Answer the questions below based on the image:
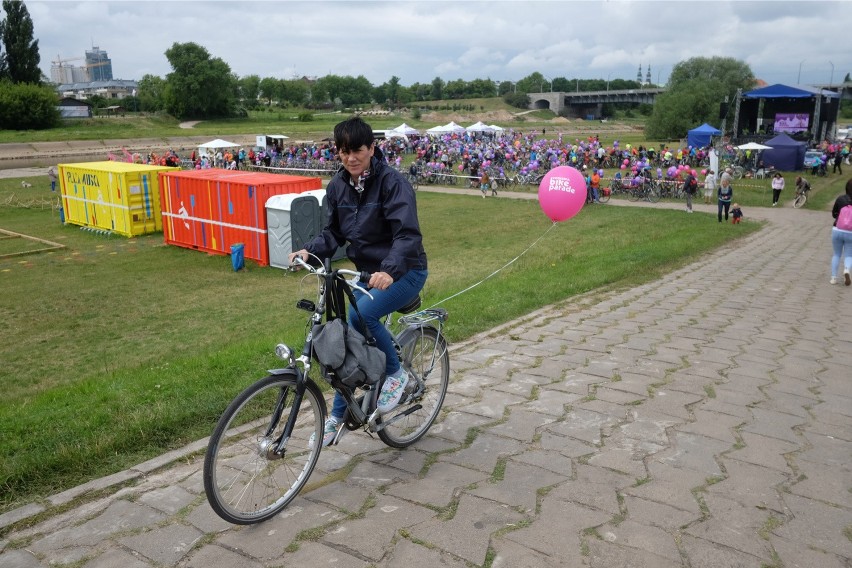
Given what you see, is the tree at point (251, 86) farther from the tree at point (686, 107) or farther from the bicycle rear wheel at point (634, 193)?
the bicycle rear wheel at point (634, 193)

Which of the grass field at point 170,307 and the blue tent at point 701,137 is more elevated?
the blue tent at point 701,137

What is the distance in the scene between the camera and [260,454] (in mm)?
2998

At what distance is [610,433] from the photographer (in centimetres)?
388

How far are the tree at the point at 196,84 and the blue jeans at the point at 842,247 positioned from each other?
78755 millimetres

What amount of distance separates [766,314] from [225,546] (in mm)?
6318

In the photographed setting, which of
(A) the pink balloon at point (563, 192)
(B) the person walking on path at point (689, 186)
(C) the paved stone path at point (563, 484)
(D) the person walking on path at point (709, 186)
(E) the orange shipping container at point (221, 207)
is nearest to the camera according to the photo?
(C) the paved stone path at point (563, 484)

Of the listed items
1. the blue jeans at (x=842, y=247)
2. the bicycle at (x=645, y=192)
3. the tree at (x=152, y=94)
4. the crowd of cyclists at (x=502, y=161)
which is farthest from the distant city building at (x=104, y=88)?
the blue jeans at (x=842, y=247)

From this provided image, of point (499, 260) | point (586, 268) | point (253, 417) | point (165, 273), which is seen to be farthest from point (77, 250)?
point (253, 417)

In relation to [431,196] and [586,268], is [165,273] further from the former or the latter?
[431,196]

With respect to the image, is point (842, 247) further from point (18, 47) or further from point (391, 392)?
point (18, 47)

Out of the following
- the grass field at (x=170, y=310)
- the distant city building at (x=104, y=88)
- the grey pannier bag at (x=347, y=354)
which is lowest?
the grass field at (x=170, y=310)

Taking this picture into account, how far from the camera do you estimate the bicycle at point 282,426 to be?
9.21ft

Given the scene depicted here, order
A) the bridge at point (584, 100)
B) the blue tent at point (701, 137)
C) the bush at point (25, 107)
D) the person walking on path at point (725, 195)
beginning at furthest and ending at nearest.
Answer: the bridge at point (584, 100), the bush at point (25, 107), the blue tent at point (701, 137), the person walking on path at point (725, 195)

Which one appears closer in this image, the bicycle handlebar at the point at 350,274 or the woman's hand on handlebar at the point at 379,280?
the woman's hand on handlebar at the point at 379,280
